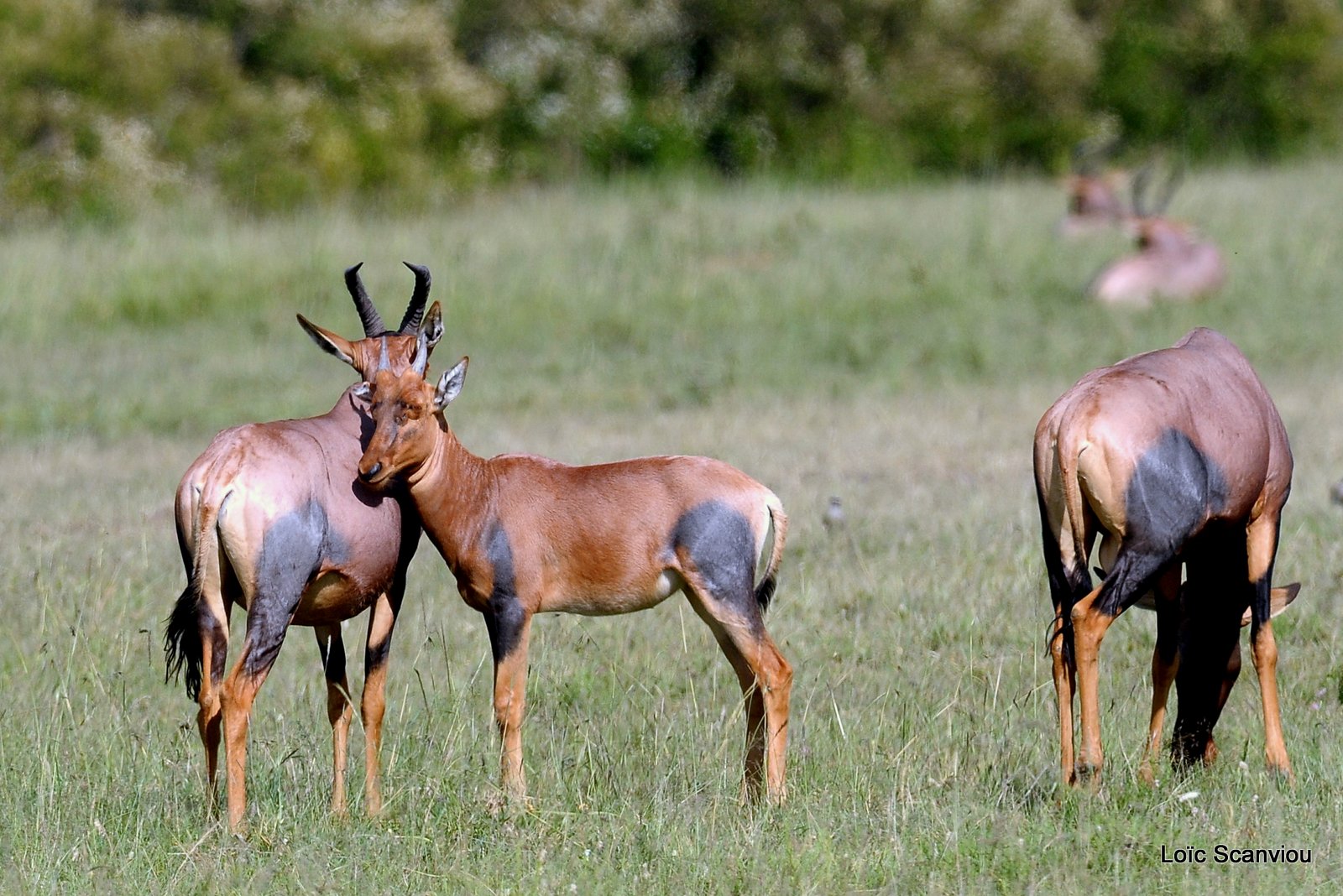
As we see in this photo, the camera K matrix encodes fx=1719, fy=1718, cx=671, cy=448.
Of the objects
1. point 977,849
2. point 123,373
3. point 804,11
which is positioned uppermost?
point 804,11

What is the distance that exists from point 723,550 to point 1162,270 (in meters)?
13.6

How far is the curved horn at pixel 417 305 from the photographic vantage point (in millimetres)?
5594

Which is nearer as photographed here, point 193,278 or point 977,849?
point 977,849

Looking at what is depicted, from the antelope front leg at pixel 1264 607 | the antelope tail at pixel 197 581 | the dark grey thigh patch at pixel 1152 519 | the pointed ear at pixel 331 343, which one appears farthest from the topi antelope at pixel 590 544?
the antelope front leg at pixel 1264 607

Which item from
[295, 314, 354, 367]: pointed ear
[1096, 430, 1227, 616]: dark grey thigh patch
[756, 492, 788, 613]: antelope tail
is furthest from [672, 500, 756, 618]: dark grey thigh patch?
[295, 314, 354, 367]: pointed ear

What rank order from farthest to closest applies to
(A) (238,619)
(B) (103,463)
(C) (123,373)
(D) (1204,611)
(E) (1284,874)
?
(C) (123,373), (B) (103,463), (A) (238,619), (D) (1204,611), (E) (1284,874)

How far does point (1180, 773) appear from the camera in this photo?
226 inches

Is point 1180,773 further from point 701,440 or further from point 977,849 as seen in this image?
point 701,440

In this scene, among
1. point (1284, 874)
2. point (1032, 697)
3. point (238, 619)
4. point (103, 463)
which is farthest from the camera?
point (103, 463)

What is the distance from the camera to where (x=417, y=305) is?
18.5 feet

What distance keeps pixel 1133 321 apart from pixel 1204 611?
11.2m

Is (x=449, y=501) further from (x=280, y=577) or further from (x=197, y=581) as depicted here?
(x=197, y=581)

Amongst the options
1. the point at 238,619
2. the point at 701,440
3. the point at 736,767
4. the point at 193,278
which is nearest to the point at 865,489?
the point at 701,440

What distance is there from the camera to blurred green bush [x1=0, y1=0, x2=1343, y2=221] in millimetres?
25734
